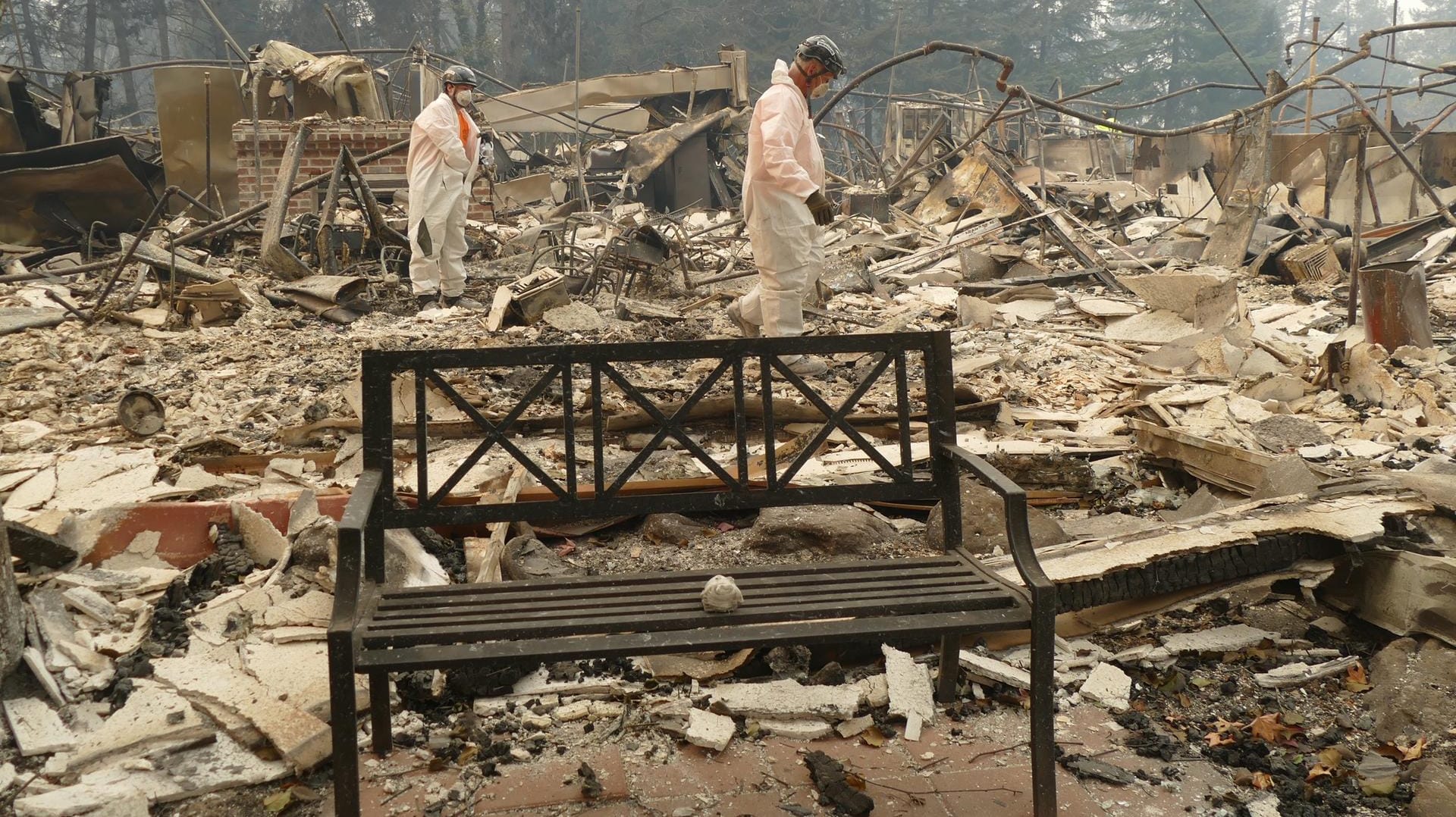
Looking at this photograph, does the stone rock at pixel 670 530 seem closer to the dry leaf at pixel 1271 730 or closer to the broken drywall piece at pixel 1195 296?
the dry leaf at pixel 1271 730

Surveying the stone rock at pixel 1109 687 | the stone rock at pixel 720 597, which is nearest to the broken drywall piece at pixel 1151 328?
the stone rock at pixel 1109 687

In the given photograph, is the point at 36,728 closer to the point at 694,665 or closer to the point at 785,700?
the point at 694,665

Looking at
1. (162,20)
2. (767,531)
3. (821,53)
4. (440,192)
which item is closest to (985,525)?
(767,531)

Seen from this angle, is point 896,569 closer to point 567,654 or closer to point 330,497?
point 567,654

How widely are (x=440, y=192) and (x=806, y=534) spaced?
22.5 feet

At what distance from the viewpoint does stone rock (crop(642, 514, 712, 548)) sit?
4.61 metres

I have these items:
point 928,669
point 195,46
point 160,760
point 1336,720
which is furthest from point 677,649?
point 195,46

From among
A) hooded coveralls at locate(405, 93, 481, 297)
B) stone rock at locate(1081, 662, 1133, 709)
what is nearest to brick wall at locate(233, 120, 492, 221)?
hooded coveralls at locate(405, 93, 481, 297)

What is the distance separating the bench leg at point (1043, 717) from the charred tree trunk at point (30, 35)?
114ft

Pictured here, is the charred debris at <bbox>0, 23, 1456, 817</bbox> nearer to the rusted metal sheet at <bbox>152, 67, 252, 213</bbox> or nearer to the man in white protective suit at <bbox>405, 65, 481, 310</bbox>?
the man in white protective suit at <bbox>405, 65, 481, 310</bbox>

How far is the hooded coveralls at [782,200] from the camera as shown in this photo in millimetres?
7301

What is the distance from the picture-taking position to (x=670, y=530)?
183 inches

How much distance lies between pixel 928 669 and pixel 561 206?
49.0ft

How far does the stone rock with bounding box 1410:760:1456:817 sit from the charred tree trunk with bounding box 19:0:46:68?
35.2 m
